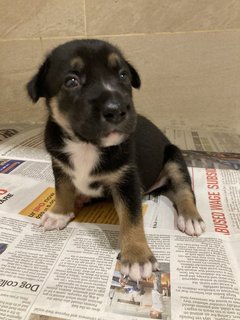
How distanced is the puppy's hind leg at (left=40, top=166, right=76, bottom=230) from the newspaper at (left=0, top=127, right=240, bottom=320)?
0.12 feet

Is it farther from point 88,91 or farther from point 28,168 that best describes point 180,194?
point 28,168

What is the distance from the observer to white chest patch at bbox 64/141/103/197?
127cm

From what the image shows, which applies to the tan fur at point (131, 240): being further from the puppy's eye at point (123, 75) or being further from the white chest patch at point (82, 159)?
the puppy's eye at point (123, 75)

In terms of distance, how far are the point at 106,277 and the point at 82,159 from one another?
17.6 inches

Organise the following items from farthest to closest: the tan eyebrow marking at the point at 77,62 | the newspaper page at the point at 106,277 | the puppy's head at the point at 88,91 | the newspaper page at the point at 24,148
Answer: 1. the newspaper page at the point at 24,148
2. the tan eyebrow marking at the point at 77,62
3. the puppy's head at the point at 88,91
4. the newspaper page at the point at 106,277

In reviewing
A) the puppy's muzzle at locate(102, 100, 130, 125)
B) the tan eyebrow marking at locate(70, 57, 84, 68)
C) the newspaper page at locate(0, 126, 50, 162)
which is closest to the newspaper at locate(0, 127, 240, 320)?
the newspaper page at locate(0, 126, 50, 162)

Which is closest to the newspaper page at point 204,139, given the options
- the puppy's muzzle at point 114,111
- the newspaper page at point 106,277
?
the newspaper page at point 106,277

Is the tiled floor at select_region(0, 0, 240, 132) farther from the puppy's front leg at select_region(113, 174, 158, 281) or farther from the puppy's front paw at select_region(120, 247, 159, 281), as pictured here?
the puppy's front paw at select_region(120, 247, 159, 281)

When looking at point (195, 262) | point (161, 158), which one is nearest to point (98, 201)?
point (161, 158)

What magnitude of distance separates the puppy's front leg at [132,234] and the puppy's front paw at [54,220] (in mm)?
251

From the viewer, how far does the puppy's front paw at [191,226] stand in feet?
4.19

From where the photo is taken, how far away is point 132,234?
1.17m

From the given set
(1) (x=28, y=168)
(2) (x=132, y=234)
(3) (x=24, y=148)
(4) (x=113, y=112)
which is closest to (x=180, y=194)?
(2) (x=132, y=234)

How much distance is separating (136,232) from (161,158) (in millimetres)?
535
